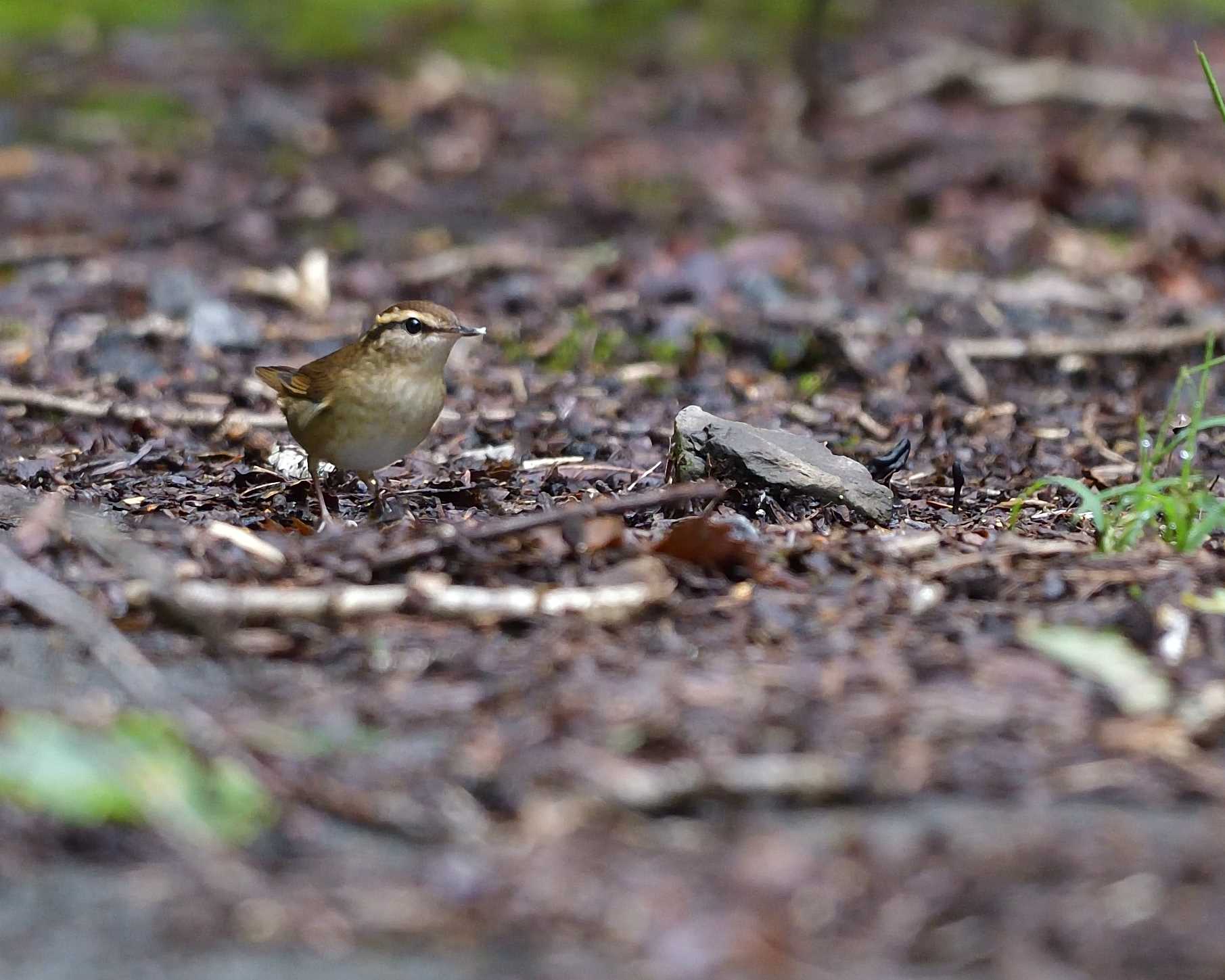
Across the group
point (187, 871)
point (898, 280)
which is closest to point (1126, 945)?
point (187, 871)

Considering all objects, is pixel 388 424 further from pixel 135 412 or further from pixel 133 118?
pixel 133 118

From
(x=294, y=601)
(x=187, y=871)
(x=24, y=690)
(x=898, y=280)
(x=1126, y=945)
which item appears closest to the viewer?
(x=1126, y=945)

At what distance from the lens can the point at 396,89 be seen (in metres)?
11.7

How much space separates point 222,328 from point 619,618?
15.1 feet

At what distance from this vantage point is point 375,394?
17.6ft

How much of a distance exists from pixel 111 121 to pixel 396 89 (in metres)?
2.01

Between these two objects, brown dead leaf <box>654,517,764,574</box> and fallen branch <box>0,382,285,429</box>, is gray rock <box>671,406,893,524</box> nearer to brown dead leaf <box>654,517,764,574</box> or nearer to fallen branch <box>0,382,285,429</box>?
brown dead leaf <box>654,517,764,574</box>

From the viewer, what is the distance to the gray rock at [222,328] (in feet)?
25.1

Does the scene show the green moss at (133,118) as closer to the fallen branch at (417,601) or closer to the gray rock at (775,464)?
the gray rock at (775,464)

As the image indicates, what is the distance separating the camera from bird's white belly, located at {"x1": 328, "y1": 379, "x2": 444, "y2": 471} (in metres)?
5.34

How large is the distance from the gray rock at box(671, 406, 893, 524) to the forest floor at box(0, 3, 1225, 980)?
0.07m

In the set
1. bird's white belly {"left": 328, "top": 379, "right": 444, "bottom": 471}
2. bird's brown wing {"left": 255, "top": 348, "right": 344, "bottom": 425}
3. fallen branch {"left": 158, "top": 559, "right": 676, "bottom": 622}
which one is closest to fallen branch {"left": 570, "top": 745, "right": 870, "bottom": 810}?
fallen branch {"left": 158, "top": 559, "right": 676, "bottom": 622}

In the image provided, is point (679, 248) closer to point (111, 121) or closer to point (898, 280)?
point (898, 280)

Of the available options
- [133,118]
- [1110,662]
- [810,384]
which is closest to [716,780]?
[1110,662]
